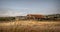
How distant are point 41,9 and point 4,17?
24.8 inches

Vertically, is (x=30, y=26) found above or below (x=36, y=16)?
below

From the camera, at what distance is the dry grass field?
1934 mm

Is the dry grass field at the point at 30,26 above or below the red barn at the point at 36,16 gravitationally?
below

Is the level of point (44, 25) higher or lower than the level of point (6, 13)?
lower

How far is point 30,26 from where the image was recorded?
1970 mm

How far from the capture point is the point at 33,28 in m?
1.96

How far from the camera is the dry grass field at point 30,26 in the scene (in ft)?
6.34

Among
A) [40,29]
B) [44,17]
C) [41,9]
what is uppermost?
[41,9]

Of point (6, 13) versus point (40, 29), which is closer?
point (40, 29)

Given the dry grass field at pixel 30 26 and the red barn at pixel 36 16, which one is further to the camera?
the red barn at pixel 36 16

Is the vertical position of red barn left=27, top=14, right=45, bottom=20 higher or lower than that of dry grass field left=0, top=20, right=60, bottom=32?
higher

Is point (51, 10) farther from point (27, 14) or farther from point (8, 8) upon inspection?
point (8, 8)

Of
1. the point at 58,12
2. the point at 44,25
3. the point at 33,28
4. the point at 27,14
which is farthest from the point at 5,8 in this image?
the point at 58,12

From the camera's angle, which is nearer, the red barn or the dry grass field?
the dry grass field
